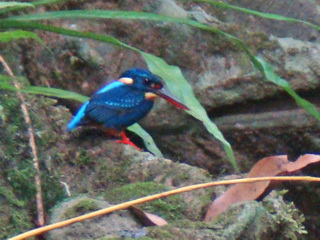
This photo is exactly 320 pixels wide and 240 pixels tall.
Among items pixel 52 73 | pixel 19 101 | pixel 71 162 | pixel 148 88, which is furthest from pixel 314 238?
pixel 19 101

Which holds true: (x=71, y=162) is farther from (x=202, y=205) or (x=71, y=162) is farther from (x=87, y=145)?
(x=202, y=205)

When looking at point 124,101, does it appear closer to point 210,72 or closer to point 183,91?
point 210,72

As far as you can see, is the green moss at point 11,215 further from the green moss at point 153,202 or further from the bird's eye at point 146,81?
the bird's eye at point 146,81

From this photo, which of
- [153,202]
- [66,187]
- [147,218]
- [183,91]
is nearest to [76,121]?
[66,187]

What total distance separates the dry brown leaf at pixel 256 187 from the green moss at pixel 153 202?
0.36 feet

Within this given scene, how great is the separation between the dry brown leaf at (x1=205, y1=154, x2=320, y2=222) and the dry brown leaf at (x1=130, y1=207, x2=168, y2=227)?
265mm

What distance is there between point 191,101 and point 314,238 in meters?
2.46

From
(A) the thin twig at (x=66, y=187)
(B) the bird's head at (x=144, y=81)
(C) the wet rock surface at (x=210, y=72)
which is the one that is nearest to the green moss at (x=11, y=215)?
(A) the thin twig at (x=66, y=187)

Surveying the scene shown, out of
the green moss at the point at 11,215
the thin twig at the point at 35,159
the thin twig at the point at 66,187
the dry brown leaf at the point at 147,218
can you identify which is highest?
the dry brown leaf at the point at 147,218

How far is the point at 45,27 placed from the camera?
2.64 metres

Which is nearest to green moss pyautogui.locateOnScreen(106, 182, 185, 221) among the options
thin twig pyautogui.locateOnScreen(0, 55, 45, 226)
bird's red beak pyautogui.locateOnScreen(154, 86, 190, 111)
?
thin twig pyautogui.locateOnScreen(0, 55, 45, 226)

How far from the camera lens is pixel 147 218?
2256mm

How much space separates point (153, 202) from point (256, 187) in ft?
1.14

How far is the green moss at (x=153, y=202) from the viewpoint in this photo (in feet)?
7.89
